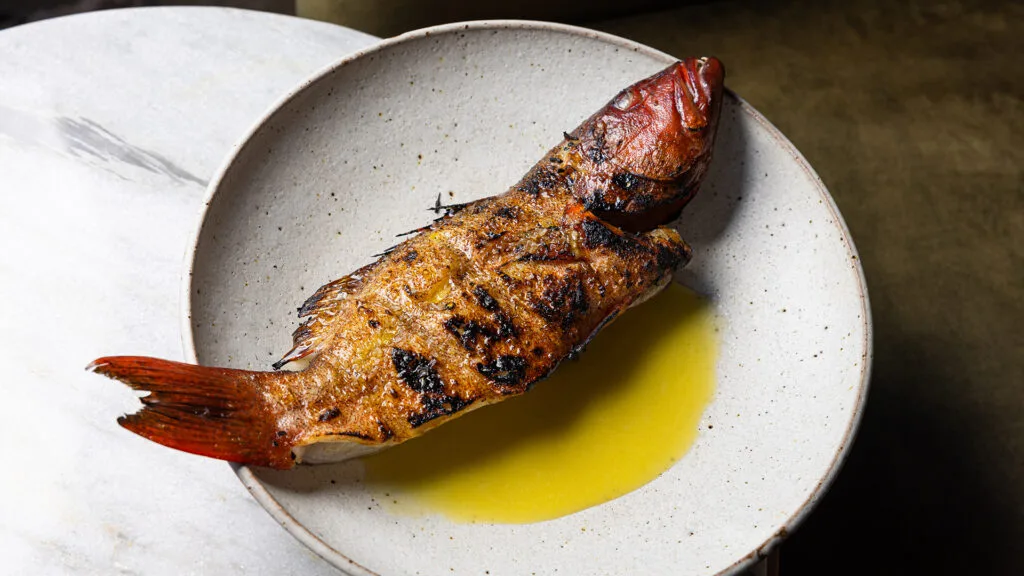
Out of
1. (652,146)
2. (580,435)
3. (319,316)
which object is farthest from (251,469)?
(652,146)

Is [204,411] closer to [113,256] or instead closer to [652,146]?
[113,256]

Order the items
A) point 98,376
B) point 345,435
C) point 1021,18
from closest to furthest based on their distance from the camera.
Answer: point 345,435 → point 98,376 → point 1021,18

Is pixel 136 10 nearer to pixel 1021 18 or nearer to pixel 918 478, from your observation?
pixel 918 478

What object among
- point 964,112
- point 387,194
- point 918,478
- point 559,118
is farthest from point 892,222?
point 387,194

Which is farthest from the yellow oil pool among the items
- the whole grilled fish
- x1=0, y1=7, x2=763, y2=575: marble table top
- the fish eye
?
the fish eye

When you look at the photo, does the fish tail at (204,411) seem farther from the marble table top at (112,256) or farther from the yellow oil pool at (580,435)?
the marble table top at (112,256)

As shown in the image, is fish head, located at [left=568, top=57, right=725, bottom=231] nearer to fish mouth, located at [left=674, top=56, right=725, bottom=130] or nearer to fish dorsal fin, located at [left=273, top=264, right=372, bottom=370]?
fish mouth, located at [left=674, top=56, right=725, bottom=130]

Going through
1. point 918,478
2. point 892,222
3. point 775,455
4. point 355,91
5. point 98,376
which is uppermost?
point 355,91
